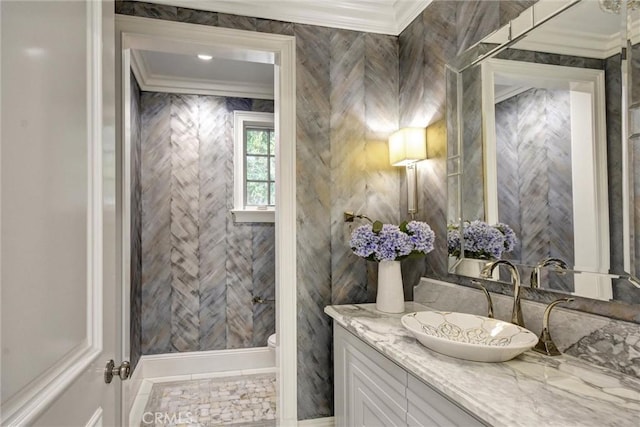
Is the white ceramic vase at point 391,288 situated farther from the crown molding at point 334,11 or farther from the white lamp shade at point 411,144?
the crown molding at point 334,11

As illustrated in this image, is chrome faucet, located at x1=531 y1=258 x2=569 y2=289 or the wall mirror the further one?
chrome faucet, located at x1=531 y1=258 x2=569 y2=289

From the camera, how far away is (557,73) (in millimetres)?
1414

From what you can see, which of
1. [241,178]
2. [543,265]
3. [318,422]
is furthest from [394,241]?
[241,178]

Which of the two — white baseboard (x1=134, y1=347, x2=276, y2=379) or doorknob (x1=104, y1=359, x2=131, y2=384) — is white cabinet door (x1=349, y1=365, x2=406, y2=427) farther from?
white baseboard (x1=134, y1=347, x2=276, y2=379)

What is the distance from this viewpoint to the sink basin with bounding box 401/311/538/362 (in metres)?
1.19

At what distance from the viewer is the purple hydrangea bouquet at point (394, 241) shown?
193cm

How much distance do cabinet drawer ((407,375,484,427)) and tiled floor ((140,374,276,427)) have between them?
1.61m

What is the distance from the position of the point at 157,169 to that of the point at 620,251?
329 cm

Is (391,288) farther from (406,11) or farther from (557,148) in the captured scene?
(406,11)

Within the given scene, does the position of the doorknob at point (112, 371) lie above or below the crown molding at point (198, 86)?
below

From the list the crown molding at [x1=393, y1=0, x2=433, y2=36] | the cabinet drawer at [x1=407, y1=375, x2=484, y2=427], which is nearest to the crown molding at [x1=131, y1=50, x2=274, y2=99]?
the crown molding at [x1=393, y1=0, x2=433, y2=36]

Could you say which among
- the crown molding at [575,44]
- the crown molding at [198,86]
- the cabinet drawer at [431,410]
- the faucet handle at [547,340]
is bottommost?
the cabinet drawer at [431,410]

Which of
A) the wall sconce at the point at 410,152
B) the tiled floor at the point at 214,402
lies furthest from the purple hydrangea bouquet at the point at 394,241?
the tiled floor at the point at 214,402

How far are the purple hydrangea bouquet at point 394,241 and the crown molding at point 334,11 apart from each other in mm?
1311
